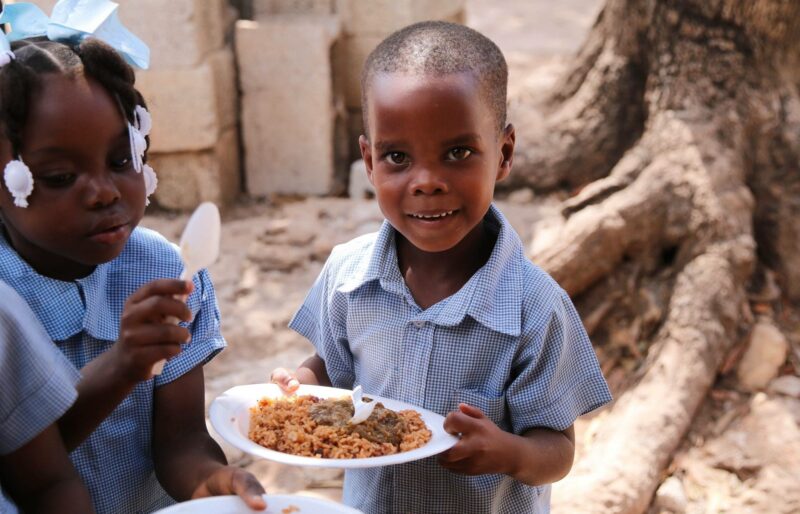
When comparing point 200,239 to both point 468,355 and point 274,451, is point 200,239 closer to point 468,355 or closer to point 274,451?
point 274,451

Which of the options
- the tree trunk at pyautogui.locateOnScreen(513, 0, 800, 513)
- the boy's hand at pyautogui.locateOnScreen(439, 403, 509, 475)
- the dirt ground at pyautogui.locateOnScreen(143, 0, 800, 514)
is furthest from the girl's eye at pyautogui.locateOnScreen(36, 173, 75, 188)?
the tree trunk at pyautogui.locateOnScreen(513, 0, 800, 513)

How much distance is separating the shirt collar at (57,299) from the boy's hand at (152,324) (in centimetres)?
27

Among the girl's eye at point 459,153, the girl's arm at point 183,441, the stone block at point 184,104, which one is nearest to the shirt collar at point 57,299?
the girl's arm at point 183,441

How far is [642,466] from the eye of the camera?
2799mm

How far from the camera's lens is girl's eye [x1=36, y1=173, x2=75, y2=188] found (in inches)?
58.8

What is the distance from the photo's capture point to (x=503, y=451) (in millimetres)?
1611

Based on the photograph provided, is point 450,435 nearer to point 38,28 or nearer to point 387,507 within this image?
point 387,507

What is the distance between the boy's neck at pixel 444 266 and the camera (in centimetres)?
187

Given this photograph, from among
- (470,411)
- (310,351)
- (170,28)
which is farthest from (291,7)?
(470,411)

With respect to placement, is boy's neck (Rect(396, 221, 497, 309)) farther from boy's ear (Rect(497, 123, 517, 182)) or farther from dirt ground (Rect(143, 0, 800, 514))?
dirt ground (Rect(143, 0, 800, 514))

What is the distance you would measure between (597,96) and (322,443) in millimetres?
3120

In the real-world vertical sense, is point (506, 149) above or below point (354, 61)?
above

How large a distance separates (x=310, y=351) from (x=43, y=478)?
2.22 meters

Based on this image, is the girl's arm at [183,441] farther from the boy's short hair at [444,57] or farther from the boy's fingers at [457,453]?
the boy's short hair at [444,57]
